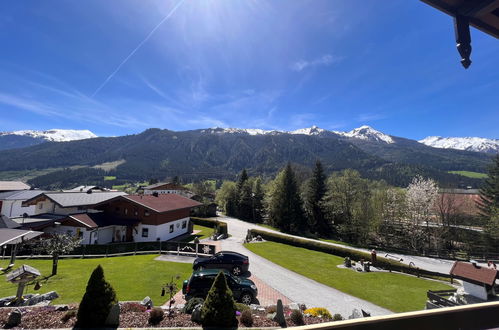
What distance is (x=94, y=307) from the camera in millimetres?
8562

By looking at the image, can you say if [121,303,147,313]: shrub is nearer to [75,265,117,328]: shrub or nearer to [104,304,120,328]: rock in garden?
[104,304,120,328]: rock in garden

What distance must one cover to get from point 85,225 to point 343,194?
42.6 m

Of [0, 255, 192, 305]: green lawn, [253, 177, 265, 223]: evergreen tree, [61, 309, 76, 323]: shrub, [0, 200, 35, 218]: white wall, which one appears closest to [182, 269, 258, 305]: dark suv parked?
[0, 255, 192, 305]: green lawn

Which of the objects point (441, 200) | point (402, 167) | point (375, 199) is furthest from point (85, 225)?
point (402, 167)

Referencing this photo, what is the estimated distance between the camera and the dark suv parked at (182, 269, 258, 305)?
14438 mm

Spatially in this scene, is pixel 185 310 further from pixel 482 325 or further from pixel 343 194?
pixel 343 194

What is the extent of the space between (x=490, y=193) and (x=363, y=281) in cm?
4239

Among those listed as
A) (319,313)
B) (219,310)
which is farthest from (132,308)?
(319,313)

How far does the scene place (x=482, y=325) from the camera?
8.14ft

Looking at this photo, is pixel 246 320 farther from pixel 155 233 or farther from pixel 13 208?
pixel 13 208

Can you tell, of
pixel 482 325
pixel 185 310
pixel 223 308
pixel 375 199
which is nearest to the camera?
pixel 482 325

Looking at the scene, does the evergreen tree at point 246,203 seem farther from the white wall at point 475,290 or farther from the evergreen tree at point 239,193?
the white wall at point 475,290

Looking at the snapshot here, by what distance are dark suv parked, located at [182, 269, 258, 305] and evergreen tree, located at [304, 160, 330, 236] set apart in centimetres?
3693

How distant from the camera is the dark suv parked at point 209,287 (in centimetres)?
1444
